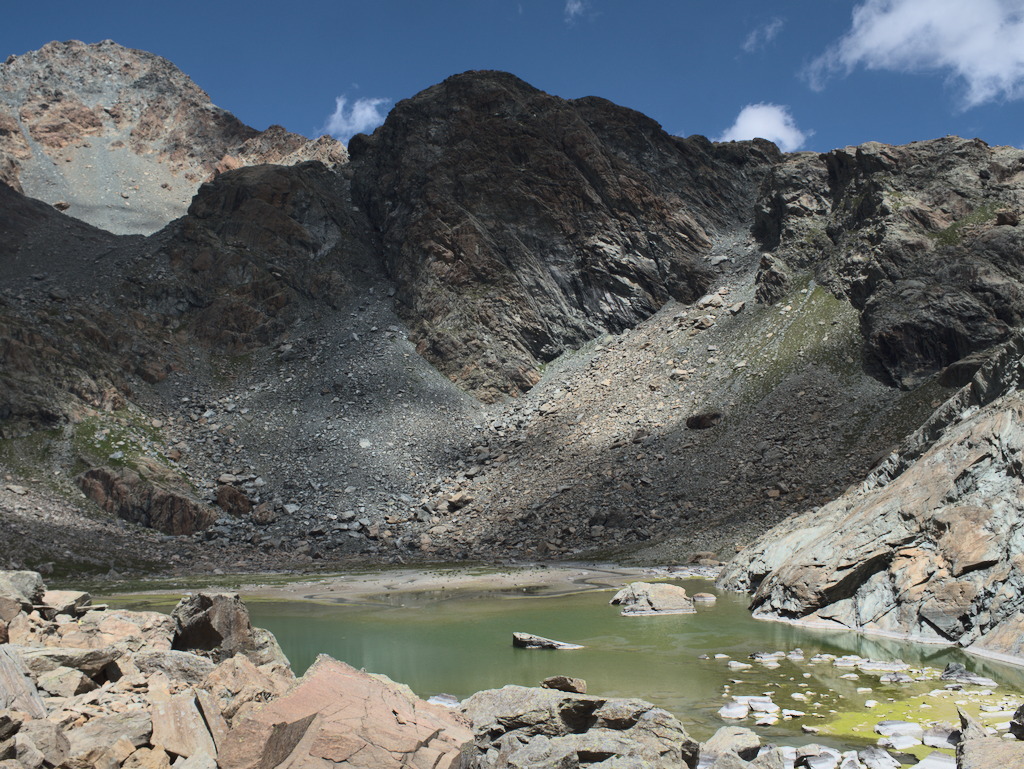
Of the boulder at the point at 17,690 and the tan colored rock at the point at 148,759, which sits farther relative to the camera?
the boulder at the point at 17,690

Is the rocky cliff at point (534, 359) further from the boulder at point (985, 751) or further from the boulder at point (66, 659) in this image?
the boulder at point (66, 659)

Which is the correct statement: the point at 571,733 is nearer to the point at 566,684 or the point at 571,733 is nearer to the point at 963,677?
the point at 566,684

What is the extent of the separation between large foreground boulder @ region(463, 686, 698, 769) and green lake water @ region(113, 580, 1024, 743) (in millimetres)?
2403

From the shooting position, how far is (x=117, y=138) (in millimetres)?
161000

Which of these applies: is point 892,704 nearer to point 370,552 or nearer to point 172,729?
point 172,729

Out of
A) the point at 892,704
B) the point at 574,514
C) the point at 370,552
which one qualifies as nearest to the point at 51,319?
the point at 370,552

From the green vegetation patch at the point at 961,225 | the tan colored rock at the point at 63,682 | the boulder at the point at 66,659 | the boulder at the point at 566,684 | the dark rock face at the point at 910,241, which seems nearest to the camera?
the tan colored rock at the point at 63,682

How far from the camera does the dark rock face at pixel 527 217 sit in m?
87.9

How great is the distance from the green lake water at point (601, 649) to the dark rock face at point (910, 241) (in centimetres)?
4150

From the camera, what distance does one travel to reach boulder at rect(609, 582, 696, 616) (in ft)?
92.7

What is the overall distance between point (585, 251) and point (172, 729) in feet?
289

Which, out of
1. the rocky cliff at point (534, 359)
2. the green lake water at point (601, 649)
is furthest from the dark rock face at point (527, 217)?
the green lake water at point (601, 649)

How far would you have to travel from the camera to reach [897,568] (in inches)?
870

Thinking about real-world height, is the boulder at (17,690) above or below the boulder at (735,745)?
above
